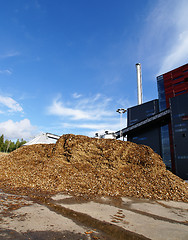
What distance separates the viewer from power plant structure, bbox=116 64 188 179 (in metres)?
34.8

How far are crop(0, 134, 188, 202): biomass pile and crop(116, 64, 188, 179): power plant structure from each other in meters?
27.9

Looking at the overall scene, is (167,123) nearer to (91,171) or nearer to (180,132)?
(180,132)

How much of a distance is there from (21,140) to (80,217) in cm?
9115

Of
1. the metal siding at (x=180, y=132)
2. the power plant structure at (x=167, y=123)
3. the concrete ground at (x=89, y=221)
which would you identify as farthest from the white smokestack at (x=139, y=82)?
the concrete ground at (x=89, y=221)

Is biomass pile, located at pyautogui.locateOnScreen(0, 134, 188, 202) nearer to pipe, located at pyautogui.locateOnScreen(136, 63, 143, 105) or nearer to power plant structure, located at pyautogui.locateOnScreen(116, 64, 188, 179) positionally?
power plant structure, located at pyautogui.locateOnScreen(116, 64, 188, 179)

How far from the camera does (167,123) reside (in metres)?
41.6

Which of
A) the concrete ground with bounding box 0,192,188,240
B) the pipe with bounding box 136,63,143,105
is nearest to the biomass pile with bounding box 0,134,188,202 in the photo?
the concrete ground with bounding box 0,192,188,240

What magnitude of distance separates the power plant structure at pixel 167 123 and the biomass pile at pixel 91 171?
27.9m

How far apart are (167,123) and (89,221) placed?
42.5 meters

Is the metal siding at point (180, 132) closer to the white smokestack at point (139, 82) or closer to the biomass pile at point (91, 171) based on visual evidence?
the white smokestack at point (139, 82)

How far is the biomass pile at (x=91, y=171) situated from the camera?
8617 millimetres

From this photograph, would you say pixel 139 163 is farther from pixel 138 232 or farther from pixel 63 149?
pixel 138 232

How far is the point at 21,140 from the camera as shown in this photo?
281 feet

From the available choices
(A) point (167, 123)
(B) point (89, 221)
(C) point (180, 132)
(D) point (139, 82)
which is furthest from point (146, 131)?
(B) point (89, 221)
